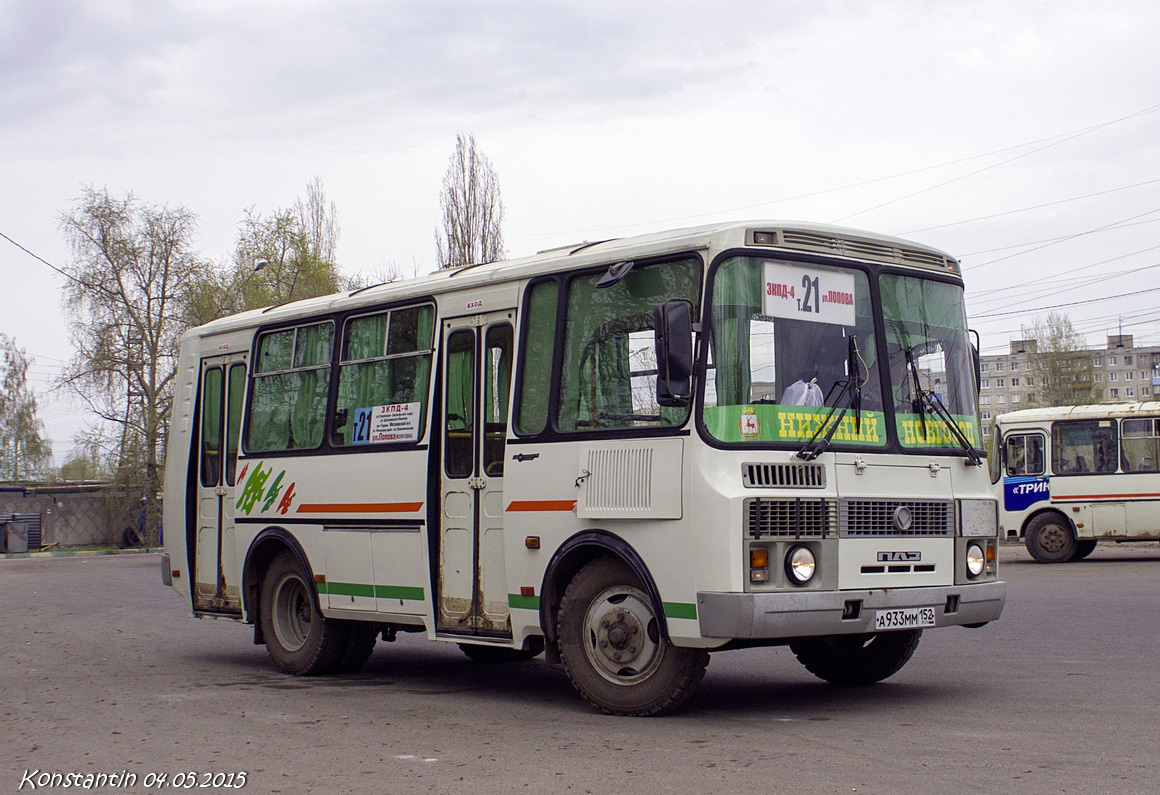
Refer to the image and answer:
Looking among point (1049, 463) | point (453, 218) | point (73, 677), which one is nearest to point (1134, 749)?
point (73, 677)

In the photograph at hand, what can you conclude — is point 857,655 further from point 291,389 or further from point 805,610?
point 291,389

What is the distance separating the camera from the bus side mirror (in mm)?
8031

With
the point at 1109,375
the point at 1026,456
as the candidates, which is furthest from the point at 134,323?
the point at 1109,375

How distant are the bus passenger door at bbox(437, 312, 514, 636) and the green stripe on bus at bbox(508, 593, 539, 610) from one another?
205mm

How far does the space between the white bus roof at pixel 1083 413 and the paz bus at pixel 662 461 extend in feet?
61.7

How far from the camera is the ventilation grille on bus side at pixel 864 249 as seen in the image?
870 cm

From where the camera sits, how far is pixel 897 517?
28.7 ft

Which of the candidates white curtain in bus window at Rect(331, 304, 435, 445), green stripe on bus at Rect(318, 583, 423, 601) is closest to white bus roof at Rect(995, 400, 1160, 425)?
white curtain in bus window at Rect(331, 304, 435, 445)

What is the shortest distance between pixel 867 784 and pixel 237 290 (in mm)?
46100

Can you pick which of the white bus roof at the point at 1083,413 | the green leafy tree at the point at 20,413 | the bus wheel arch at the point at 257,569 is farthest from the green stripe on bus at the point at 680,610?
A: the green leafy tree at the point at 20,413

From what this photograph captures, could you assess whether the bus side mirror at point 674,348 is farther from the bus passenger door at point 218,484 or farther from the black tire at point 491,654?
the bus passenger door at point 218,484

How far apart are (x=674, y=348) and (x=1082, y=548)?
72.9 feet

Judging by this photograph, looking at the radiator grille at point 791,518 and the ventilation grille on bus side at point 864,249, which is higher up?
the ventilation grille on bus side at point 864,249

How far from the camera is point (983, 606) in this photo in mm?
9094
